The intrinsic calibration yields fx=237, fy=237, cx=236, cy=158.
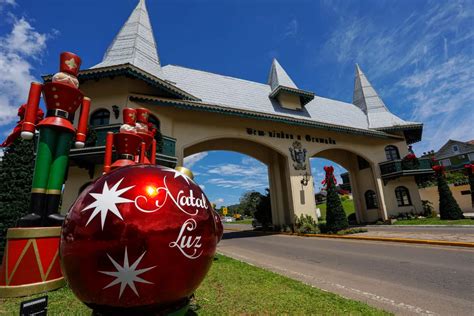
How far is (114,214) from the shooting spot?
1.77 metres

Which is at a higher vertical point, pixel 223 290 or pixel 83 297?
pixel 83 297

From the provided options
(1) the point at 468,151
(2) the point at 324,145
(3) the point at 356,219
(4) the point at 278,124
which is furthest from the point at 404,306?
(1) the point at 468,151

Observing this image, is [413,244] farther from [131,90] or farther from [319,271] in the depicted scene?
[131,90]

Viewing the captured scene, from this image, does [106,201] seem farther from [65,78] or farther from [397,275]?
[397,275]

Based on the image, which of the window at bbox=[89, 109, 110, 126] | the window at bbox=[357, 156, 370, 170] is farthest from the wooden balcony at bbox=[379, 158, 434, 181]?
the window at bbox=[89, 109, 110, 126]

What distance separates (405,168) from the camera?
20344 mm

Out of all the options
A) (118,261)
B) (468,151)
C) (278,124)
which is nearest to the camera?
(118,261)

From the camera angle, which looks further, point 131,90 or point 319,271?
point 131,90

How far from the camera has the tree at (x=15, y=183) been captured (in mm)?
8203

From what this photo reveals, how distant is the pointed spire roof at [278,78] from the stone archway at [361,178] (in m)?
6.73

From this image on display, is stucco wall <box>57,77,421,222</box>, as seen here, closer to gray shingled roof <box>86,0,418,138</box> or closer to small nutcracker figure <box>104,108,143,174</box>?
gray shingled roof <box>86,0,418,138</box>

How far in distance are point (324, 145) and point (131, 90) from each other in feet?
48.9

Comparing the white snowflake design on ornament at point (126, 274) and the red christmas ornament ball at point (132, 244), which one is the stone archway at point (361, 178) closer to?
the red christmas ornament ball at point (132, 244)

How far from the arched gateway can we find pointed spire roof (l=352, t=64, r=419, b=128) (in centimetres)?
12
